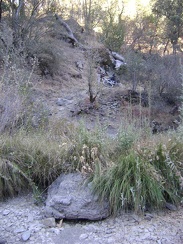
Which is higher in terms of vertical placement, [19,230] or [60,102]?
[60,102]

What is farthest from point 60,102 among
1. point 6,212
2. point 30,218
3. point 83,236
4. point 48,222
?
point 83,236

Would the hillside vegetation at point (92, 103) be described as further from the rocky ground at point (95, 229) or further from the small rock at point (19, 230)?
the small rock at point (19, 230)

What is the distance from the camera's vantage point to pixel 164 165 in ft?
10.8

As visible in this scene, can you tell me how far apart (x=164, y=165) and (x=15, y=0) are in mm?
10343

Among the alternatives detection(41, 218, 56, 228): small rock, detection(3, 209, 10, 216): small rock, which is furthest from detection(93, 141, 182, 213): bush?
detection(3, 209, 10, 216): small rock

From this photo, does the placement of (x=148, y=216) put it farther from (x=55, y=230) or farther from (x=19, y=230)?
(x=19, y=230)

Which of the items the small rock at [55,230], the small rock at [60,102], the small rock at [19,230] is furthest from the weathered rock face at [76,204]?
the small rock at [60,102]

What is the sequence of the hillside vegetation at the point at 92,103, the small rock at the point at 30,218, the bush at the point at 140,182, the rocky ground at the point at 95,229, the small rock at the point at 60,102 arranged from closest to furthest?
1. the rocky ground at the point at 95,229
2. the bush at the point at 140,182
3. the small rock at the point at 30,218
4. the hillside vegetation at the point at 92,103
5. the small rock at the point at 60,102

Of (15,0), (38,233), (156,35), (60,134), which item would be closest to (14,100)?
(60,134)

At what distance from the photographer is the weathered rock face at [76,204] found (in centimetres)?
308

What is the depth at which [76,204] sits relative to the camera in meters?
3.11

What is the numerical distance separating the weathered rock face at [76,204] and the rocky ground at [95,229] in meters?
0.08

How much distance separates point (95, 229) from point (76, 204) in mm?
333

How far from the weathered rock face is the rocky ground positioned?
8cm
